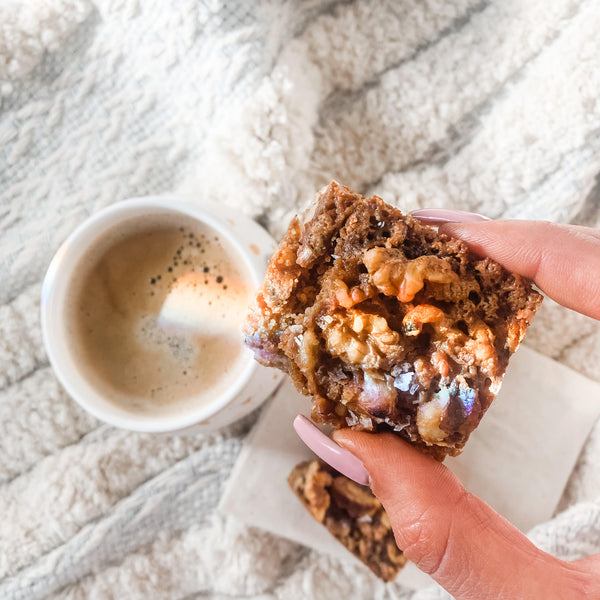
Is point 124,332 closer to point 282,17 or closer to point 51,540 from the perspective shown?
point 51,540

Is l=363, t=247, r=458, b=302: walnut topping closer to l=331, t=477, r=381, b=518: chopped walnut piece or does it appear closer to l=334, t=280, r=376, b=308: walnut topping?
l=334, t=280, r=376, b=308: walnut topping

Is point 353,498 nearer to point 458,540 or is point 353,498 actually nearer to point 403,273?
point 458,540

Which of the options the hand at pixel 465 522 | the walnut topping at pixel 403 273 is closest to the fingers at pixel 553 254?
the hand at pixel 465 522

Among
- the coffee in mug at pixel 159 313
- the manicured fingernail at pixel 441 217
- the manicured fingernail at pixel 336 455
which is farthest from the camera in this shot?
the coffee in mug at pixel 159 313

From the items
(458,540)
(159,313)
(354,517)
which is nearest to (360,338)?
(458,540)

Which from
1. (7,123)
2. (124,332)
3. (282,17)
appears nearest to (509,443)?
(124,332)

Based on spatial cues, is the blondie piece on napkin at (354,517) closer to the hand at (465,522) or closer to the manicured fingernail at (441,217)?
the hand at (465,522)
